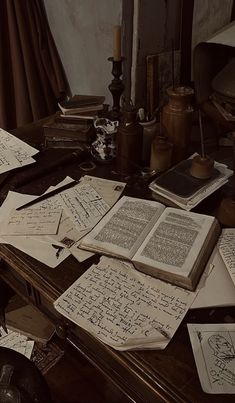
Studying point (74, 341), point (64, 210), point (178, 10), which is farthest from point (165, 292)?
point (178, 10)

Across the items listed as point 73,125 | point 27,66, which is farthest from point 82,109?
point 27,66

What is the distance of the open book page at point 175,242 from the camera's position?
1.02 m

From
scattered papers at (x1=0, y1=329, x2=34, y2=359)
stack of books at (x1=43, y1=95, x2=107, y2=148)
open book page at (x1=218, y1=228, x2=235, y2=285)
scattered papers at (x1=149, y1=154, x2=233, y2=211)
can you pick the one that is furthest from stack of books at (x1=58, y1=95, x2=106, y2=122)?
scattered papers at (x1=0, y1=329, x2=34, y2=359)

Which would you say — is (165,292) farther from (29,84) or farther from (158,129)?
(29,84)

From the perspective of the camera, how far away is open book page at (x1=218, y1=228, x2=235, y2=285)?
1043 millimetres

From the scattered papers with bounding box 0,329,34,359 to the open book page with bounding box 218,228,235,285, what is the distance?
2.90 feet

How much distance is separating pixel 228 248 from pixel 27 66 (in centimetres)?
132

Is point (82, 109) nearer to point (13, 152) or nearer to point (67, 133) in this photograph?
point (67, 133)

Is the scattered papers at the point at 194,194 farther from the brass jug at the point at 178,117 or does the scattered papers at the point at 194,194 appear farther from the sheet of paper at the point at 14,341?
the sheet of paper at the point at 14,341

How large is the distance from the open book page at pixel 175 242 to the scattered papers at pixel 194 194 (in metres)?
0.06

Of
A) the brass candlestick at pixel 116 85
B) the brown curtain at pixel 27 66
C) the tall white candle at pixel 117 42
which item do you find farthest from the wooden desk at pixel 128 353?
the brown curtain at pixel 27 66

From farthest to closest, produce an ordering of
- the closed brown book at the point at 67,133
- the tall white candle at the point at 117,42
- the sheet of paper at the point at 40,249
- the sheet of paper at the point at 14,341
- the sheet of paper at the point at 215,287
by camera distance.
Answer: the sheet of paper at the point at 14,341 < the closed brown book at the point at 67,133 < the tall white candle at the point at 117,42 < the sheet of paper at the point at 40,249 < the sheet of paper at the point at 215,287

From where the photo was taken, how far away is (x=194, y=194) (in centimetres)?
126

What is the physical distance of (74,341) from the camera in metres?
1.08
